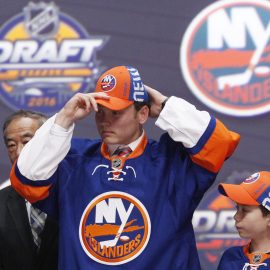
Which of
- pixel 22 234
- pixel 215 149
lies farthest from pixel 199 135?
pixel 22 234

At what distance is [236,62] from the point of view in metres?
2.77

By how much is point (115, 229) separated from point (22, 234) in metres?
0.34

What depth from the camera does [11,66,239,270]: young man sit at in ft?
5.87

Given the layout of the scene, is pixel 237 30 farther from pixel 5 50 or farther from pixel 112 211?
pixel 112 211

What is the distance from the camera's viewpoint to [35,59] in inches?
110

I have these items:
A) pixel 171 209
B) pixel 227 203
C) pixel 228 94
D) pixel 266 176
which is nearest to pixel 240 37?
pixel 228 94

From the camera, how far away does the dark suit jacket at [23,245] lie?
2.04 meters

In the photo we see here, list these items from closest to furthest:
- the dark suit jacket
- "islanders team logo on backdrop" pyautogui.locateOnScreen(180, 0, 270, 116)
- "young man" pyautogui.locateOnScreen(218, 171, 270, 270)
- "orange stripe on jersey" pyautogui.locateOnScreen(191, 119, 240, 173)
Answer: "orange stripe on jersey" pyautogui.locateOnScreen(191, 119, 240, 173), "young man" pyautogui.locateOnScreen(218, 171, 270, 270), the dark suit jacket, "islanders team logo on backdrop" pyautogui.locateOnScreen(180, 0, 270, 116)

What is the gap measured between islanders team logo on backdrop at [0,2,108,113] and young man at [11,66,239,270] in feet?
3.15

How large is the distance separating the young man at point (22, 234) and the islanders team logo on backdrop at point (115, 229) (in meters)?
0.25

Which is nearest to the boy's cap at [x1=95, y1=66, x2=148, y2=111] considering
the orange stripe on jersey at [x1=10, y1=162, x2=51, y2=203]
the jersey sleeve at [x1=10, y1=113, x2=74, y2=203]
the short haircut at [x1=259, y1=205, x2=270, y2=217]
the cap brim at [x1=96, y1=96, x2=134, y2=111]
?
the cap brim at [x1=96, y1=96, x2=134, y2=111]

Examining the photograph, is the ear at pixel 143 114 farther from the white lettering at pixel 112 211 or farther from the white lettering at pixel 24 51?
the white lettering at pixel 24 51

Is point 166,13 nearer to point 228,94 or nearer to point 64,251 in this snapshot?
point 228,94

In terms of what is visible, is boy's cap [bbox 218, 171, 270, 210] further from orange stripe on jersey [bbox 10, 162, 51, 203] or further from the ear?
orange stripe on jersey [bbox 10, 162, 51, 203]
